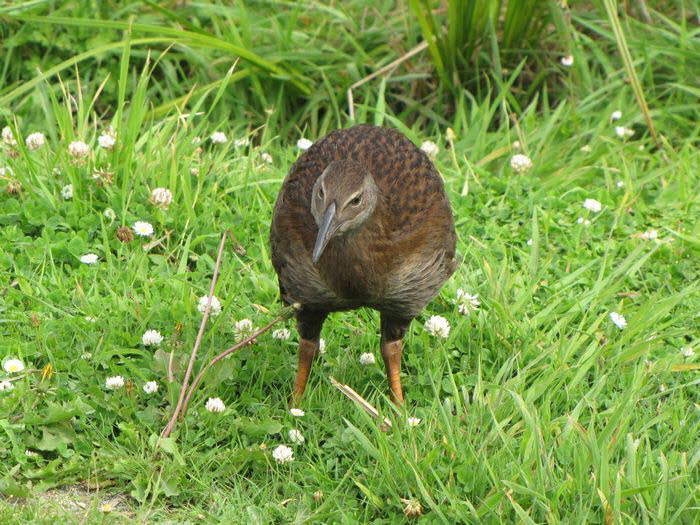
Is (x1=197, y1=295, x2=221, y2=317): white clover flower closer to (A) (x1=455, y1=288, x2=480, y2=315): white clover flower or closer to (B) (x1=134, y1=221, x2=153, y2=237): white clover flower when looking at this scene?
(B) (x1=134, y1=221, x2=153, y2=237): white clover flower

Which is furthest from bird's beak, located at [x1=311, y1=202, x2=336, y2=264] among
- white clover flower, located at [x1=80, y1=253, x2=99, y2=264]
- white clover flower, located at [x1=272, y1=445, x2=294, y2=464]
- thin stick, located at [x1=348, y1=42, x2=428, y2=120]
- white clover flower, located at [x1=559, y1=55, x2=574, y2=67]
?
white clover flower, located at [x1=559, y1=55, x2=574, y2=67]

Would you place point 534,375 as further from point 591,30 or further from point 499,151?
point 591,30

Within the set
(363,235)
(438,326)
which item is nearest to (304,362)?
(438,326)

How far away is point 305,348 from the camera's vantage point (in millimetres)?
3721

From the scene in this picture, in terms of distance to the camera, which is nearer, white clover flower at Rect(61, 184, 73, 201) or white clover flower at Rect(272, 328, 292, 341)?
white clover flower at Rect(272, 328, 292, 341)

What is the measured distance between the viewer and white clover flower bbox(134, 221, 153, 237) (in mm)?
4277

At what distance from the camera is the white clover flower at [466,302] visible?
406 cm

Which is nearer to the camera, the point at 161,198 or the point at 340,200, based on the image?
the point at 340,200

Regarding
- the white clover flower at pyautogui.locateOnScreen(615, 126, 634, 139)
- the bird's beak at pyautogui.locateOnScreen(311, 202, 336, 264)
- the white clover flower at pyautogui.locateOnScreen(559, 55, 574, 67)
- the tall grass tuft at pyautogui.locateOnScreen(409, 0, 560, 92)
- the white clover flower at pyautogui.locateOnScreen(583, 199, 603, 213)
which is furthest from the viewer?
the white clover flower at pyautogui.locateOnScreen(559, 55, 574, 67)

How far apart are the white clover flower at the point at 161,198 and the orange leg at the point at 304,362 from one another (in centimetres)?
103

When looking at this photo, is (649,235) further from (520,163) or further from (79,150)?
(79,150)

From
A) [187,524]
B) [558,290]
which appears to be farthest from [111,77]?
[187,524]

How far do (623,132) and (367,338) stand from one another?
215 centimetres

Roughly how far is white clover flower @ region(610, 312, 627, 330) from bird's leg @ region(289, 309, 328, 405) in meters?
1.15
